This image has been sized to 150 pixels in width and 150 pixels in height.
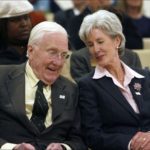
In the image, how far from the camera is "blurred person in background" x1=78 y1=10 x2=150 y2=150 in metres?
3.44

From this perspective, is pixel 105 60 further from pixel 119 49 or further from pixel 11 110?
pixel 11 110

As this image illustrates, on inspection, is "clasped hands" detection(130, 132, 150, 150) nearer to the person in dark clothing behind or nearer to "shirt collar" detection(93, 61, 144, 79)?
"shirt collar" detection(93, 61, 144, 79)

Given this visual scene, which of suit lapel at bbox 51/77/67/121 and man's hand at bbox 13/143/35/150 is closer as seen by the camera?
man's hand at bbox 13/143/35/150

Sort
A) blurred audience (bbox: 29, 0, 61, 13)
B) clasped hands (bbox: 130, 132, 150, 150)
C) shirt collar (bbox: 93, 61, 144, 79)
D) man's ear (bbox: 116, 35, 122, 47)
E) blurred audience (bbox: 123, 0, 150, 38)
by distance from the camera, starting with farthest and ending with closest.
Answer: blurred audience (bbox: 29, 0, 61, 13)
blurred audience (bbox: 123, 0, 150, 38)
man's ear (bbox: 116, 35, 122, 47)
shirt collar (bbox: 93, 61, 144, 79)
clasped hands (bbox: 130, 132, 150, 150)

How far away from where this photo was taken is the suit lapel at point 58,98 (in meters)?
3.42

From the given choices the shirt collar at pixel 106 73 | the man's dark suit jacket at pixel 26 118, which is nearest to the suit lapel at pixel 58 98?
the man's dark suit jacket at pixel 26 118

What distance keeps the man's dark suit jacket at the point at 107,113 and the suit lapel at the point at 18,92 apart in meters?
0.36

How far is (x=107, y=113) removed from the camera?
3.52 m

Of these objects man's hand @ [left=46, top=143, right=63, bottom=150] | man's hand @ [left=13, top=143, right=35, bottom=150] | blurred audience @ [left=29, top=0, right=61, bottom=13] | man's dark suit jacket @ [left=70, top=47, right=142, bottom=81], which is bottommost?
blurred audience @ [left=29, top=0, right=61, bottom=13]

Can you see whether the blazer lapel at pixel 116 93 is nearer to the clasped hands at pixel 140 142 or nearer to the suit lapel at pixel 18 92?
the clasped hands at pixel 140 142

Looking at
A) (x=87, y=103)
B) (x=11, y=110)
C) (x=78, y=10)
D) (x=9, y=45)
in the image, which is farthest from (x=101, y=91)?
(x=78, y=10)

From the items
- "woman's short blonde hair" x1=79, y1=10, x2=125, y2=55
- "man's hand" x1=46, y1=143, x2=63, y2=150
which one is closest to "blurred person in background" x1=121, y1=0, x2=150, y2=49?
"woman's short blonde hair" x1=79, y1=10, x2=125, y2=55

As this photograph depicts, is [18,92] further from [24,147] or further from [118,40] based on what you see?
[118,40]

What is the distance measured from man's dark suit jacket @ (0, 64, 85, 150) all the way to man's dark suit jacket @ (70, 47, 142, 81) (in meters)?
0.81
